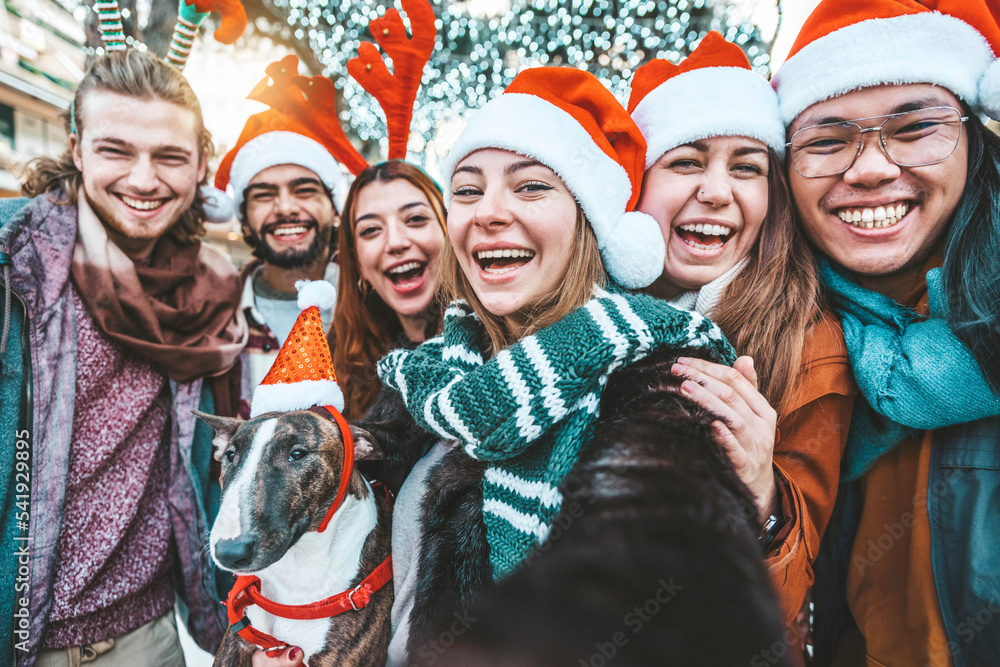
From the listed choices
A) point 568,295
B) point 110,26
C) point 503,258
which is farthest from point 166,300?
point 568,295

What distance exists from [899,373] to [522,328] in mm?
1092

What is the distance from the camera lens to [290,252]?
9.29 feet

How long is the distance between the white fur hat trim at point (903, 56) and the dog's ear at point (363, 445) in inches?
74.7

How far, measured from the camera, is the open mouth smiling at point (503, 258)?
4.75ft

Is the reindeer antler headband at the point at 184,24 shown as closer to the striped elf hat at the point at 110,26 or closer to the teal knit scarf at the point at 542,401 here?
the striped elf hat at the point at 110,26

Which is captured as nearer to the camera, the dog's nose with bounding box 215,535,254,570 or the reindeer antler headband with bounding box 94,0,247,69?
the dog's nose with bounding box 215,535,254,570

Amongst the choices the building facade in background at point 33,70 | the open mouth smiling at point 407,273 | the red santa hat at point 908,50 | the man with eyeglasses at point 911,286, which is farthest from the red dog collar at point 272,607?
the building facade in background at point 33,70

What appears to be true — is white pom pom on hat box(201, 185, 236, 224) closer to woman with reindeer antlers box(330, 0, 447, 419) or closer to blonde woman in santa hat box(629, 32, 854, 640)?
woman with reindeer antlers box(330, 0, 447, 419)

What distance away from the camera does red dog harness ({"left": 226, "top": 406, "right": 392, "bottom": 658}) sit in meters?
1.38

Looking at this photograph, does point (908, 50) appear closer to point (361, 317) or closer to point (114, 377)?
point (361, 317)

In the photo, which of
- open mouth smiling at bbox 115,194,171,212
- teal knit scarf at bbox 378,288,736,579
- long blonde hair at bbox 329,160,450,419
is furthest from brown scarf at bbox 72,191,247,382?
teal knit scarf at bbox 378,288,736,579

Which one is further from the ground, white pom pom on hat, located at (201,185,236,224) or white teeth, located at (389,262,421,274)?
white pom pom on hat, located at (201,185,236,224)

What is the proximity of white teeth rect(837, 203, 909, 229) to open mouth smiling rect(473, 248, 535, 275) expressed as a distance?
3.59 ft

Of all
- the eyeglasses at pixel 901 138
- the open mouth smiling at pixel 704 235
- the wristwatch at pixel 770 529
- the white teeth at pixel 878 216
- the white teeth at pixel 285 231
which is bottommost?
the wristwatch at pixel 770 529
